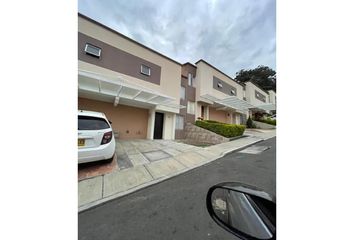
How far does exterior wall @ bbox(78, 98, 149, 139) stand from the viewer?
29.8 ft

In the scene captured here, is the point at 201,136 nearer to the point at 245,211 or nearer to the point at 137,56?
the point at 137,56

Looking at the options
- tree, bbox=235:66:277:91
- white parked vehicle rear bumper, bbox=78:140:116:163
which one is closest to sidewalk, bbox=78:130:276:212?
white parked vehicle rear bumper, bbox=78:140:116:163

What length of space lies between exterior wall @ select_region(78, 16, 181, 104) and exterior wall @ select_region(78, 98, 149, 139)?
6.62ft

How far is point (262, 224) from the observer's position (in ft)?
3.21

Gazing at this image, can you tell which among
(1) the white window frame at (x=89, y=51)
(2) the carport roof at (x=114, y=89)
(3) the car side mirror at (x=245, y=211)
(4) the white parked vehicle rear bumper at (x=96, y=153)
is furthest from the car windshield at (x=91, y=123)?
(1) the white window frame at (x=89, y=51)

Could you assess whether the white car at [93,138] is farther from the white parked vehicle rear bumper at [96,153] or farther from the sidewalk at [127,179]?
the sidewalk at [127,179]

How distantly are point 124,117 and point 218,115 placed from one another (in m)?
12.5

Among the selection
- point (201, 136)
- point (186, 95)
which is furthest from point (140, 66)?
point (201, 136)

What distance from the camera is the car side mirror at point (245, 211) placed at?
3.14 feet

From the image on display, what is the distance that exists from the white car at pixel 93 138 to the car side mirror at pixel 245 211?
3840mm

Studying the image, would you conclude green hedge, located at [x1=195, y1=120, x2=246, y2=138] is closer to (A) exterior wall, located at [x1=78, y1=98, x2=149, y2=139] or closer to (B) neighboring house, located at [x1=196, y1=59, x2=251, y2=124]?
(B) neighboring house, located at [x1=196, y1=59, x2=251, y2=124]
